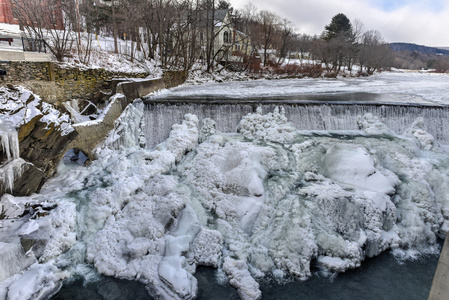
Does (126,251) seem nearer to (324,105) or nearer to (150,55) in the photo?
(324,105)

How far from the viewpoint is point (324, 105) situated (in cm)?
985

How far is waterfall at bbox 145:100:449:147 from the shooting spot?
9.59 meters

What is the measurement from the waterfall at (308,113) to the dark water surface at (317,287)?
17.8 ft

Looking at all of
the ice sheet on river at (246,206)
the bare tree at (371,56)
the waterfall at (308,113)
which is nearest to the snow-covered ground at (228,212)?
the ice sheet on river at (246,206)

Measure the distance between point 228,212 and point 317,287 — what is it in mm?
2270

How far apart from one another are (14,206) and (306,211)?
5918mm

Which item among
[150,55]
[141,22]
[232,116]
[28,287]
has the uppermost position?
[141,22]

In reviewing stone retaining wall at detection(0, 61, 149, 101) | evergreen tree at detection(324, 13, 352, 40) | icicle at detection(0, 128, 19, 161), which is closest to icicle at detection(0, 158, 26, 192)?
icicle at detection(0, 128, 19, 161)

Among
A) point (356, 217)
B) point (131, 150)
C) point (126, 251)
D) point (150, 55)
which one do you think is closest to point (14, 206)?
point (126, 251)

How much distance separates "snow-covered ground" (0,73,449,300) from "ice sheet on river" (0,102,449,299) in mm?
24

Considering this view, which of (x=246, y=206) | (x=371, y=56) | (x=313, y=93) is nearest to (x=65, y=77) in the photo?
(x=246, y=206)

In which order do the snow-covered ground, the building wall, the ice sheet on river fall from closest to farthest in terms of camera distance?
the snow-covered ground, the ice sheet on river, the building wall

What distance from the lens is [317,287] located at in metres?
4.77

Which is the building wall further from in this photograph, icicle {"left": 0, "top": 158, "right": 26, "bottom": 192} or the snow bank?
icicle {"left": 0, "top": 158, "right": 26, "bottom": 192}
